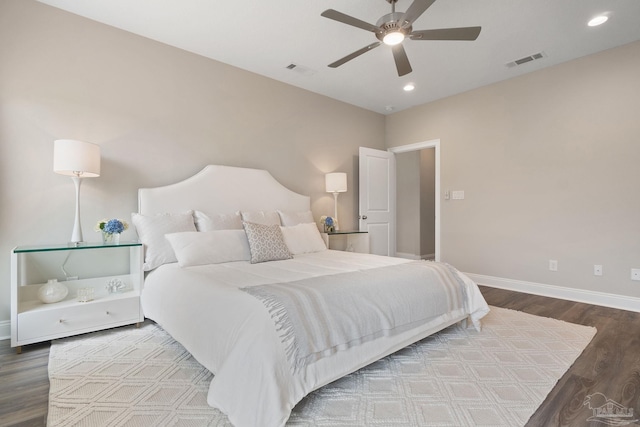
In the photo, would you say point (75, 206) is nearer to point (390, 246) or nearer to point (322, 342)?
point (322, 342)

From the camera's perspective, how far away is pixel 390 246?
5.30m

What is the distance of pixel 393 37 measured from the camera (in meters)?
2.35

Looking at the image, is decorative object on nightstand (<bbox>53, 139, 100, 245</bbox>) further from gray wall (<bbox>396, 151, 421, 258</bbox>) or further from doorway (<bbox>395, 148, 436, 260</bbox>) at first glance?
gray wall (<bbox>396, 151, 421, 258</bbox>)

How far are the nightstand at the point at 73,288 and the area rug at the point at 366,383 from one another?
0.15 metres

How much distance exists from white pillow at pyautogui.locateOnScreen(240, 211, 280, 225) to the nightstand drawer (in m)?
1.27

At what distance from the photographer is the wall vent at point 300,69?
3697 mm

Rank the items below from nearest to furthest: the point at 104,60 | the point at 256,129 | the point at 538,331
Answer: the point at 538,331 → the point at 104,60 → the point at 256,129

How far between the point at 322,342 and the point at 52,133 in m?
2.90

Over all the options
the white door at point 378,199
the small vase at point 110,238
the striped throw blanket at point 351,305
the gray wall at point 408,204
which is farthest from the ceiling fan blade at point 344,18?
the gray wall at point 408,204

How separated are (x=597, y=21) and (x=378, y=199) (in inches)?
125

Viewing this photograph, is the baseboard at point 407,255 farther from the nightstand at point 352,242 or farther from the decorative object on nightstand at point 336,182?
the decorative object on nightstand at point 336,182

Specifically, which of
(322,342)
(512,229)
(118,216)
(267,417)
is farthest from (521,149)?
(118,216)

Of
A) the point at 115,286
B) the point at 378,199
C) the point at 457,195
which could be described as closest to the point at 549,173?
the point at 457,195

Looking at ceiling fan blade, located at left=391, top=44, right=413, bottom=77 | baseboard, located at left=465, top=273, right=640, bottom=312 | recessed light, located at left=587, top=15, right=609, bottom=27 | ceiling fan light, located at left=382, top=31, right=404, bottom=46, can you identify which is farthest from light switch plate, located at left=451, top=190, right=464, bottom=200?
ceiling fan light, located at left=382, top=31, right=404, bottom=46
